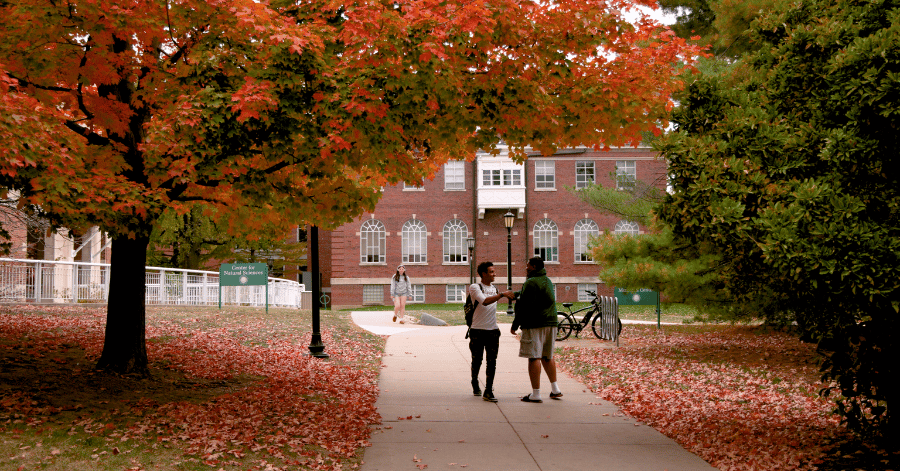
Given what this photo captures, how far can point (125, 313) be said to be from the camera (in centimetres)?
914

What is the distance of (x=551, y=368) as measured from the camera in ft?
30.4

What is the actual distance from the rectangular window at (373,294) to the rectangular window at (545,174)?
34.2ft

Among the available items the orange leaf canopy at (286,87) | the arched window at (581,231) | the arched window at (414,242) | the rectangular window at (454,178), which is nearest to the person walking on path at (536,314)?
the orange leaf canopy at (286,87)

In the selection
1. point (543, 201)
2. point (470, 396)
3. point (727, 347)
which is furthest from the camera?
point (543, 201)

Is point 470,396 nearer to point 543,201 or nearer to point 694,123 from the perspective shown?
point 694,123

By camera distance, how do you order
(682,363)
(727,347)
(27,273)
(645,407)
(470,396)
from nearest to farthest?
1. (645,407)
2. (470,396)
3. (682,363)
4. (727,347)
5. (27,273)

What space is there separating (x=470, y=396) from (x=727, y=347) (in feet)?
27.8

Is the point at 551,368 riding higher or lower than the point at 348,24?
lower

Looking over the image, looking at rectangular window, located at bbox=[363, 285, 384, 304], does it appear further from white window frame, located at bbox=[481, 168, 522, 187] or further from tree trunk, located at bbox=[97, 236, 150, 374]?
tree trunk, located at bbox=[97, 236, 150, 374]

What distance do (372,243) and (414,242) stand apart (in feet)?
7.68

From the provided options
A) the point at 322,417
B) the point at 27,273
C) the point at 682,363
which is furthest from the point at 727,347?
the point at 27,273

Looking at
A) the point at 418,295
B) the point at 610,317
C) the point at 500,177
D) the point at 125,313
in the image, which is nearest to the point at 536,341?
the point at 125,313

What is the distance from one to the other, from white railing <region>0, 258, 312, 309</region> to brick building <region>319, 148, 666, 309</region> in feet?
48.5

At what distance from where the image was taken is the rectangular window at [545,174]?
41.0m
